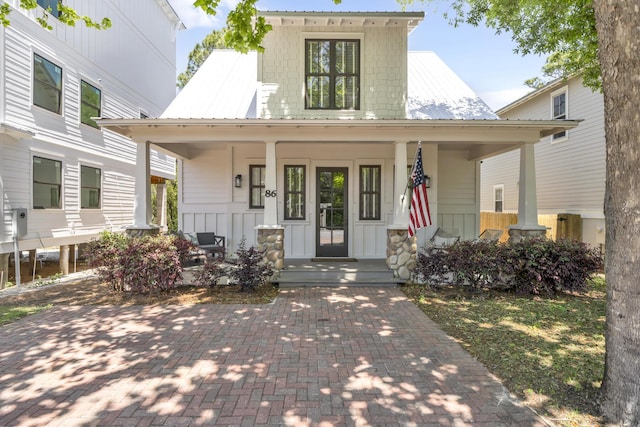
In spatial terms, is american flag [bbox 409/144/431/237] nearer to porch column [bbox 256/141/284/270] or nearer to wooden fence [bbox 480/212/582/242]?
porch column [bbox 256/141/284/270]

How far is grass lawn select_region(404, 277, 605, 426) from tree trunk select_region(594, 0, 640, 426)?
1.08ft

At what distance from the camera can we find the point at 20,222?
27.7 feet

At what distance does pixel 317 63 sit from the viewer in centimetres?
837

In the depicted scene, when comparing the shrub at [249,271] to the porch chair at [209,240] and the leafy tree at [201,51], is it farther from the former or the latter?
the leafy tree at [201,51]

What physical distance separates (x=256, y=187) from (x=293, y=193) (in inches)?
39.7

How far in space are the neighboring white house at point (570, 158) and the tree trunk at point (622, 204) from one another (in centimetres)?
965

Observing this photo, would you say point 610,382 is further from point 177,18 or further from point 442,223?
point 177,18

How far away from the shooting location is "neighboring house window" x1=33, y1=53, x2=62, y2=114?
9180 millimetres

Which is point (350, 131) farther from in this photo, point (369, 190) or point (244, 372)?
point (244, 372)

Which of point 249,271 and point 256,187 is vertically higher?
point 256,187

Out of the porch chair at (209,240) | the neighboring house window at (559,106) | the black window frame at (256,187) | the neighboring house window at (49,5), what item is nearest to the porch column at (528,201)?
the black window frame at (256,187)

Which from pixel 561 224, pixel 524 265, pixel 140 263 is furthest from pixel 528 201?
pixel 140 263

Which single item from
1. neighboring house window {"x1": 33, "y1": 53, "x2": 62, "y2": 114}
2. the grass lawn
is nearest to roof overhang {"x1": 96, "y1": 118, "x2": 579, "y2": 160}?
the grass lawn

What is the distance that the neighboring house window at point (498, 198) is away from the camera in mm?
16237
